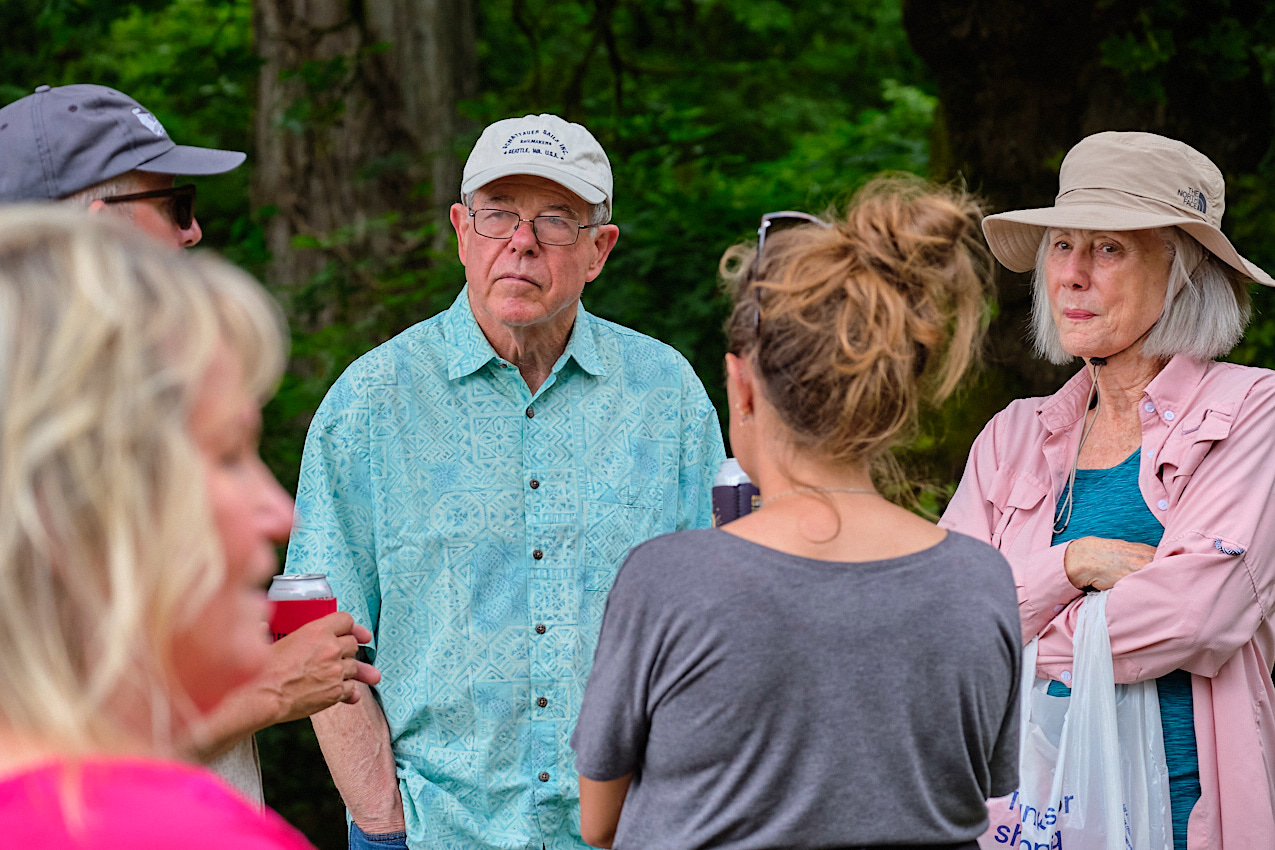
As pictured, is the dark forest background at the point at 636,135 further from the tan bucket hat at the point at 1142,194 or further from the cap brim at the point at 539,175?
the cap brim at the point at 539,175

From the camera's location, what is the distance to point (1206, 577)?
232 cm

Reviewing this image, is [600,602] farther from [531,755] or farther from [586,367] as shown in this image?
[586,367]

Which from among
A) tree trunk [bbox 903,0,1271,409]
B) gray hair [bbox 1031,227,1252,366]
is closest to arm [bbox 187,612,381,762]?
gray hair [bbox 1031,227,1252,366]

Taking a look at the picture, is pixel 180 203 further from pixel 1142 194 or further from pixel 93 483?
pixel 1142 194

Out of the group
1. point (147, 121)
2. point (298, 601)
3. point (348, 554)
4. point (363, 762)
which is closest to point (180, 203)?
point (147, 121)

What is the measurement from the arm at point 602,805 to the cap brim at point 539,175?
4.06ft

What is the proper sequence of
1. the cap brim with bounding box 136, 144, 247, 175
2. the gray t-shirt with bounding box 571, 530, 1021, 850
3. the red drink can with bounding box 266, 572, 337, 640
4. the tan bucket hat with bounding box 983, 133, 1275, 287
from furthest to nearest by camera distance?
the tan bucket hat with bounding box 983, 133, 1275, 287 < the cap brim with bounding box 136, 144, 247, 175 < the red drink can with bounding box 266, 572, 337, 640 < the gray t-shirt with bounding box 571, 530, 1021, 850

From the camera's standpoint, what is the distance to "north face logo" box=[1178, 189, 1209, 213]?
2.57 meters

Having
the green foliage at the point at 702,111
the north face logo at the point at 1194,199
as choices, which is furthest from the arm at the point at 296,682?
the north face logo at the point at 1194,199

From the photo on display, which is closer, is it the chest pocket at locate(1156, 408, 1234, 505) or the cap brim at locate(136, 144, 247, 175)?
the cap brim at locate(136, 144, 247, 175)

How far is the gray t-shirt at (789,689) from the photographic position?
5.06 ft

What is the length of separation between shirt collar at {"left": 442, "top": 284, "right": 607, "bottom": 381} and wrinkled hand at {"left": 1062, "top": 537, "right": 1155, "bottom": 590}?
1.01 m

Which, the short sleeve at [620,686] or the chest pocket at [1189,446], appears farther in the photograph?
the chest pocket at [1189,446]

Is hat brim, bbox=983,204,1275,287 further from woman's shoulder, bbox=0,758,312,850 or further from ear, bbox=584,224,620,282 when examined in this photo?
woman's shoulder, bbox=0,758,312,850
